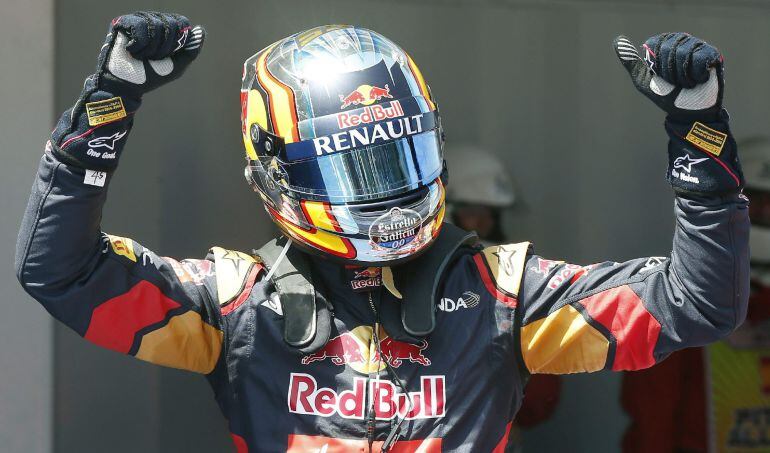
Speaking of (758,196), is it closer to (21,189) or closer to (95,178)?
(21,189)

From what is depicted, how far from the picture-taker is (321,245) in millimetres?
1794

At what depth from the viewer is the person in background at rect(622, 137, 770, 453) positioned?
10.4 feet

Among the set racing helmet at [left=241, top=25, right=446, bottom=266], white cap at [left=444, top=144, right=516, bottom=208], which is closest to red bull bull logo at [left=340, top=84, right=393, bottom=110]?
racing helmet at [left=241, top=25, right=446, bottom=266]

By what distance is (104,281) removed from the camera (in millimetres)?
1651

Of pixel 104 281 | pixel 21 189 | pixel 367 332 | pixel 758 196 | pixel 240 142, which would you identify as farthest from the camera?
pixel 758 196

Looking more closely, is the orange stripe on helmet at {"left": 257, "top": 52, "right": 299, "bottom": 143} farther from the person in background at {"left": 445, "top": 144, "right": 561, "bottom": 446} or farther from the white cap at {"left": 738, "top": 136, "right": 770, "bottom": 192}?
the white cap at {"left": 738, "top": 136, "right": 770, "bottom": 192}

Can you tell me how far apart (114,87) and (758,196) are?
2313mm

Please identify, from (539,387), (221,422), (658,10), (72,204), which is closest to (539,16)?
(658,10)

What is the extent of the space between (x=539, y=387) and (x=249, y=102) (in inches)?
63.1

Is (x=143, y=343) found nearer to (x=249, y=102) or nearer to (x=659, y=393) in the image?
(x=249, y=102)

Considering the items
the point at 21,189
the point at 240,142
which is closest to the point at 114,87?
the point at 21,189

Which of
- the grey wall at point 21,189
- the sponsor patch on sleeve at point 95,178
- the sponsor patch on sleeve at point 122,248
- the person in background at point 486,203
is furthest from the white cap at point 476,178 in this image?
the sponsor patch on sleeve at point 95,178

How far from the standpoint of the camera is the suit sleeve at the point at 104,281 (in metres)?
1.59

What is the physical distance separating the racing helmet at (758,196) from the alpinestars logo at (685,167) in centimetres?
175
